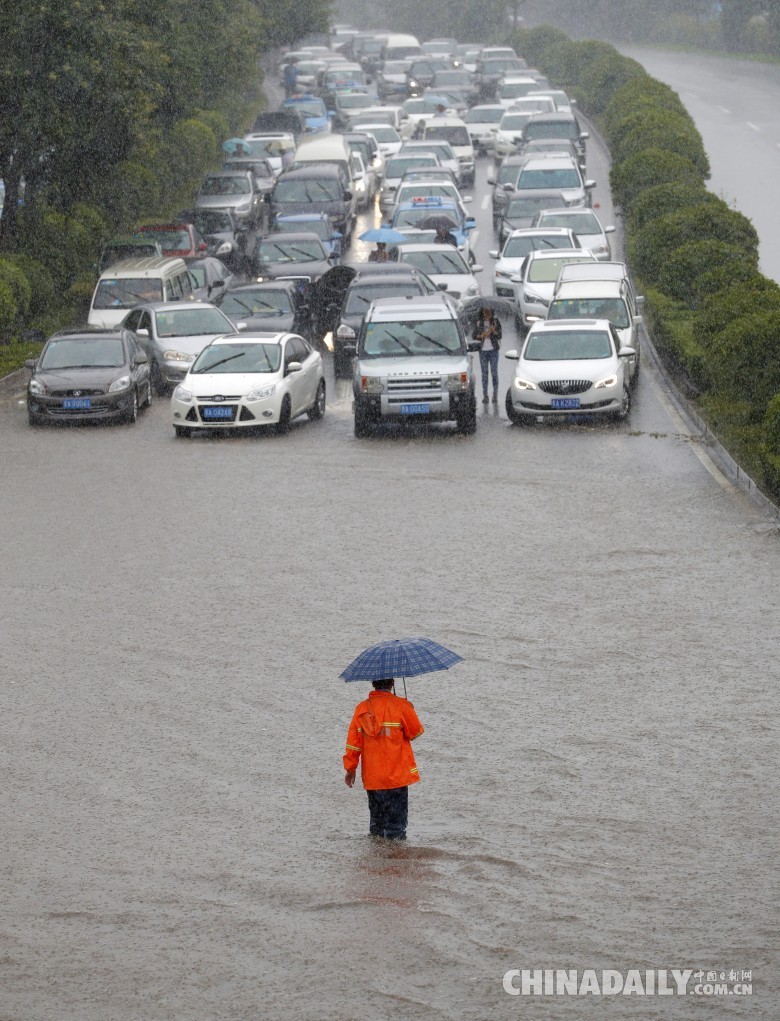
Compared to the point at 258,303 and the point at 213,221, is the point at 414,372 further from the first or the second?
the point at 213,221

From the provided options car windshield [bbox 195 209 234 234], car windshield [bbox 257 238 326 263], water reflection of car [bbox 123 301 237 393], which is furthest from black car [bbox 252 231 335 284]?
water reflection of car [bbox 123 301 237 393]

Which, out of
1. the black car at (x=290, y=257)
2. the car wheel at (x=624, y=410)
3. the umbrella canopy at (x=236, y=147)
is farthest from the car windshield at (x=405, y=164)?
the car wheel at (x=624, y=410)

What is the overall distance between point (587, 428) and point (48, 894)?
17.3 metres

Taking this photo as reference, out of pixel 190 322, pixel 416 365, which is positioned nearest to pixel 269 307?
pixel 190 322

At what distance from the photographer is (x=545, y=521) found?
19.2 meters

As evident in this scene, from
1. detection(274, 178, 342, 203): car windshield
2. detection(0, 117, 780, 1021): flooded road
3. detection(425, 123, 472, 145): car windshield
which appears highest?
detection(0, 117, 780, 1021): flooded road

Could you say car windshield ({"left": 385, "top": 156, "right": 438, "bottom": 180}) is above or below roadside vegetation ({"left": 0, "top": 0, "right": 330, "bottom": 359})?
below

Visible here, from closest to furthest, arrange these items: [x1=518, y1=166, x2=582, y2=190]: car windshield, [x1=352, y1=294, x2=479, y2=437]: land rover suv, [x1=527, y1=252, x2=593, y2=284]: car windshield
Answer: [x1=352, y1=294, x2=479, y2=437]: land rover suv < [x1=527, y1=252, x2=593, y2=284]: car windshield < [x1=518, y1=166, x2=582, y2=190]: car windshield

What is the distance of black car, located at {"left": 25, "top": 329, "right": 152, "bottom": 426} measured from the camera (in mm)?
26438

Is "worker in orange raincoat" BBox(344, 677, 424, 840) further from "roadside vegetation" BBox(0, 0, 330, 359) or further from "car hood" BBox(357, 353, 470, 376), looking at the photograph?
"roadside vegetation" BBox(0, 0, 330, 359)

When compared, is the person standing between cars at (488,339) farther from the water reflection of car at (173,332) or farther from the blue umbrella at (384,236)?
the blue umbrella at (384,236)

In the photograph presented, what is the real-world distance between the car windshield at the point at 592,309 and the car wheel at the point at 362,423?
5.77 m

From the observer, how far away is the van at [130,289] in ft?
108

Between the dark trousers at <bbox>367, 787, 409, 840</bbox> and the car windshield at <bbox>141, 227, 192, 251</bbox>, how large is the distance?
3110cm
